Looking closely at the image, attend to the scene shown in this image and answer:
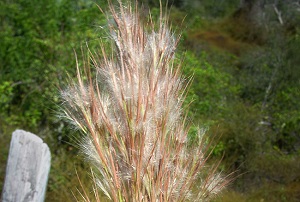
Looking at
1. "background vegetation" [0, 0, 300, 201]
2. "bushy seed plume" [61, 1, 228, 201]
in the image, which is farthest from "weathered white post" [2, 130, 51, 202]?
"bushy seed plume" [61, 1, 228, 201]

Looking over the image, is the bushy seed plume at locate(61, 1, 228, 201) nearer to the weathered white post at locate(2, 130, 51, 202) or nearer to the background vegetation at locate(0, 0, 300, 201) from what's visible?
the weathered white post at locate(2, 130, 51, 202)

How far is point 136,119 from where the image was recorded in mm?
2467

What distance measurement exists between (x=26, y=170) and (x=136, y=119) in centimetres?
279

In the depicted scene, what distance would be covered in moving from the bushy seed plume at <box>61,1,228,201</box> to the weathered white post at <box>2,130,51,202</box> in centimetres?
246

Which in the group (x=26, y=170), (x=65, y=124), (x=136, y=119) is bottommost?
(x=65, y=124)

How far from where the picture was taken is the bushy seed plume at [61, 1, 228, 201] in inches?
98.0

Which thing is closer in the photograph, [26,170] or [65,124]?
[26,170]

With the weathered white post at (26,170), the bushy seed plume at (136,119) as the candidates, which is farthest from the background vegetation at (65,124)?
the bushy seed plume at (136,119)

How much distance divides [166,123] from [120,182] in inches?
13.9

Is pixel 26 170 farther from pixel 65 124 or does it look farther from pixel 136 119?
pixel 65 124

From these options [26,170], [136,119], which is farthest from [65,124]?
[136,119]

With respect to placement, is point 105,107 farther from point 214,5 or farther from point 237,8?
point 214,5

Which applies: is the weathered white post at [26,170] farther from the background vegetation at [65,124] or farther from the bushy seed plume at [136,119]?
the bushy seed plume at [136,119]

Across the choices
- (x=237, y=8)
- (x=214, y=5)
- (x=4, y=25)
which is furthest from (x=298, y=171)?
(x=214, y=5)
